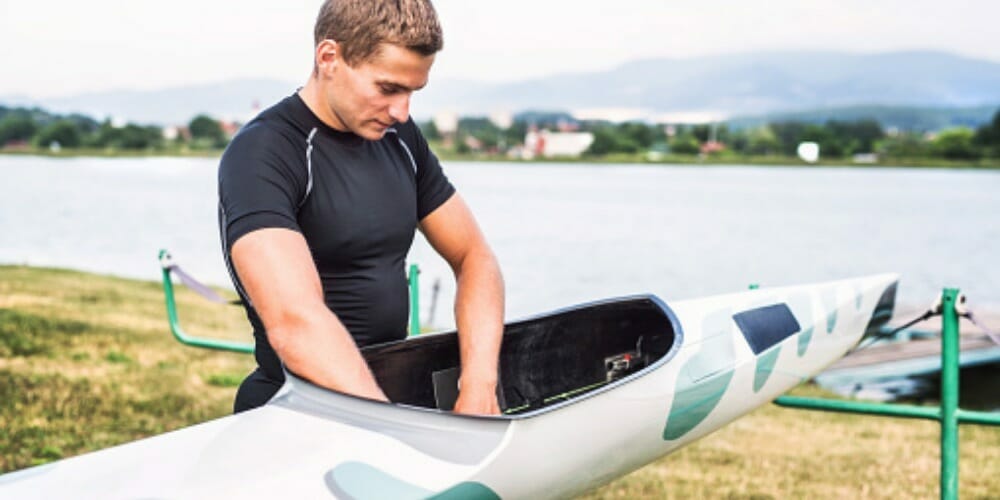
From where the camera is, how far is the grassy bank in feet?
17.5

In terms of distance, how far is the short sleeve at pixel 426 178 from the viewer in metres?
2.70

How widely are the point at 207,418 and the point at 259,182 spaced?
450 centimetres

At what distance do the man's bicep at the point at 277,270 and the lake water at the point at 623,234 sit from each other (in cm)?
636

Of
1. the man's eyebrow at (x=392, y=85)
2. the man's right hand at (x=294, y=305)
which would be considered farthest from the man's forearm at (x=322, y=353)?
the man's eyebrow at (x=392, y=85)

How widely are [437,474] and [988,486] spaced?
4265mm

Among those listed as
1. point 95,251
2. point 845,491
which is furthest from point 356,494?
point 95,251

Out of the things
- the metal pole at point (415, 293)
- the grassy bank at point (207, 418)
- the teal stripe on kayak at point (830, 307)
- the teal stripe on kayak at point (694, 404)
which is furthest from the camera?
the grassy bank at point (207, 418)

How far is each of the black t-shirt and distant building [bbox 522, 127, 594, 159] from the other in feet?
265

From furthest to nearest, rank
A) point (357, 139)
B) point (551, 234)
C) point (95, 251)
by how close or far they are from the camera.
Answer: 1. point (551, 234)
2. point (95, 251)
3. point (357, 139)

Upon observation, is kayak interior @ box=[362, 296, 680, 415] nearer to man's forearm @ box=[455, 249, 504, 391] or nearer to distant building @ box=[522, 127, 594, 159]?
man's forearm @ box=[455, 249, 504, 391]

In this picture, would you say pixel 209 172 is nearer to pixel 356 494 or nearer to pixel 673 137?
pixel 673 137

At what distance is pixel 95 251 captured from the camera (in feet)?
83.0

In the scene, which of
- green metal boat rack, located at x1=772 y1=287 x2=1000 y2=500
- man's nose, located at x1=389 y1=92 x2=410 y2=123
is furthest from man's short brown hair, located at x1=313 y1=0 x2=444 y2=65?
green metal boat rack, located at x1=772 y1=287 x2=1000 y2=500

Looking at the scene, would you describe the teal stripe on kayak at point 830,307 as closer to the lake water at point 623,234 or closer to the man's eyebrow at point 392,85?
the man's eyebrow at point 392,85
